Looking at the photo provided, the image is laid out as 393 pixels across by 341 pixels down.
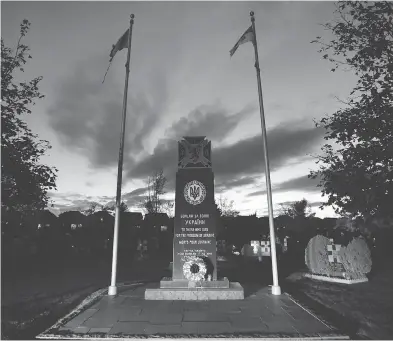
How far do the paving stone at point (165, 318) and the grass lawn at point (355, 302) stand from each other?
308cm

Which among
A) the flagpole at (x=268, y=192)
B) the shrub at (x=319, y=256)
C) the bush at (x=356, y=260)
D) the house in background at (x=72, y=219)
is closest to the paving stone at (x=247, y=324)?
the flagpole at (x=268, y=192)

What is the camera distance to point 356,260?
10.1m

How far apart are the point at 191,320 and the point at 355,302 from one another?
187 inches

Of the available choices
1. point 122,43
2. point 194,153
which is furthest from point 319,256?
point 122,43

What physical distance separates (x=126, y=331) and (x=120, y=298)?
2.68 meters

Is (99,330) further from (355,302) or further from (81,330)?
(355,302)

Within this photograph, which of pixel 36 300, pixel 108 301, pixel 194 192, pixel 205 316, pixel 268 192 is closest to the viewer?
pixel 205 316

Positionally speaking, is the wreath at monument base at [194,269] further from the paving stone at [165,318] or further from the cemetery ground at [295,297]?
the paving stone at [165,318]

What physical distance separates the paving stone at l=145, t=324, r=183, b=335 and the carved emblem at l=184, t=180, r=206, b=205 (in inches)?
150

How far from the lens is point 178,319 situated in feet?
17.4

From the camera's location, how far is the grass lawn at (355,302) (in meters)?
4.99

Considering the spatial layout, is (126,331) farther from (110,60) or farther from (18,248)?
(18,248)

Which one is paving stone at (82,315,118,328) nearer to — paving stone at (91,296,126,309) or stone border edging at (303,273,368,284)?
paving stone at (91,296,126,309)

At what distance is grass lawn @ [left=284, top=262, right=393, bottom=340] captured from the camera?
4.99 metres
